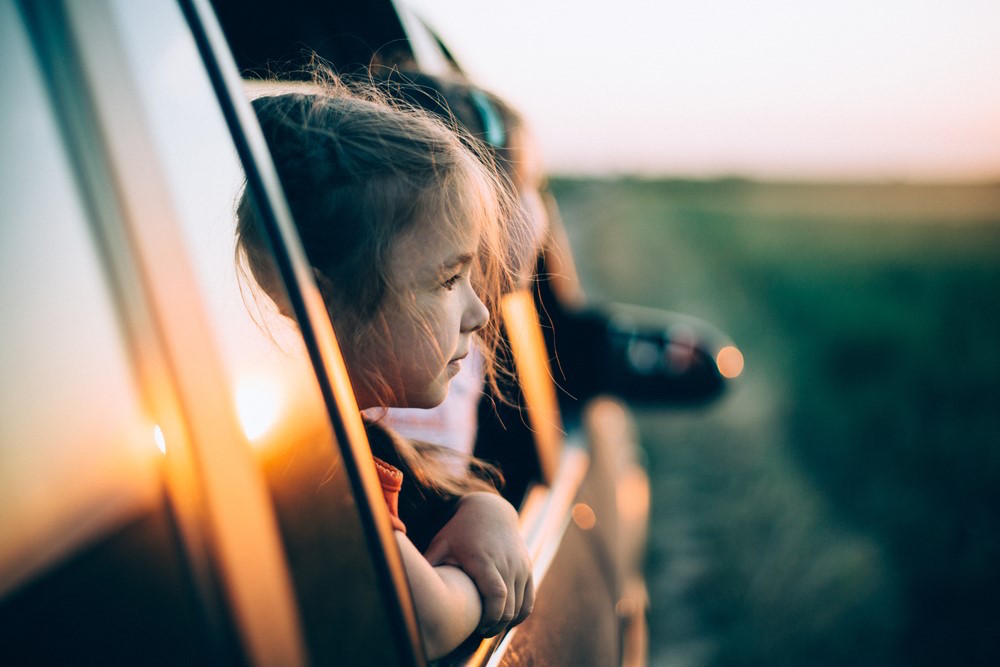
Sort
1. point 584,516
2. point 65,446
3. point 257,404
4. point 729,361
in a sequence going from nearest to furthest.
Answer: point 65,446 → point 257,404 → point 584,516 → point 729,361

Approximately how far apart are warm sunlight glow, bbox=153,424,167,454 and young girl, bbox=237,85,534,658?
1.40ft

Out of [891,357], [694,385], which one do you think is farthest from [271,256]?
[891,357]

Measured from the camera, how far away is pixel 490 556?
1.09 metres

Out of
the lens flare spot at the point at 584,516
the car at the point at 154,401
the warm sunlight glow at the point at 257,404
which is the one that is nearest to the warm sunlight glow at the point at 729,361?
the lens flare spot at the point at 584,516

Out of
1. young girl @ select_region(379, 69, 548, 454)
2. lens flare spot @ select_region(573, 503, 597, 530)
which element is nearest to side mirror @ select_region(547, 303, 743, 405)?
lens flare spot @ select_region(573, 503, 597, 530)

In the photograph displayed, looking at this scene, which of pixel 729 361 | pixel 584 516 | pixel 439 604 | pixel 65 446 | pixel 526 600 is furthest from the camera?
pixel 729 361

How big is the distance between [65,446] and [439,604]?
52cm

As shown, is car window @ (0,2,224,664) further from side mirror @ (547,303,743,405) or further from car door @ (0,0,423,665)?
side mirror @ (547,303,743,405)

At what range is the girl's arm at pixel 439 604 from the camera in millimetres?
969

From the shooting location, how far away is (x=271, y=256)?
928 mm

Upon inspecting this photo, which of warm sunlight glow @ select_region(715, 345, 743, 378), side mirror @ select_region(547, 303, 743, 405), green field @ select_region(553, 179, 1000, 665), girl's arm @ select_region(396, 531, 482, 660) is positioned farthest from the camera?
green field @ select_region(553, 179, 1000, 665)

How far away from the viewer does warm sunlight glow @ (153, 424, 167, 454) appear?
658 millimetres

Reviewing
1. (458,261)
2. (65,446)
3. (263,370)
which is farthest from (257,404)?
(458,261)

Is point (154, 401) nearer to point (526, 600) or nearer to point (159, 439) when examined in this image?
point (159, 439)
